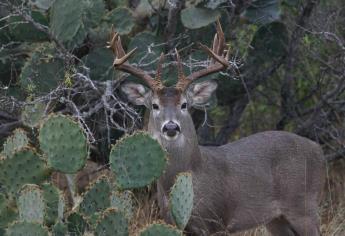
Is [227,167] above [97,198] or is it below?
below

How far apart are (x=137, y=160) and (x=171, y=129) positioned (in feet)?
3.62

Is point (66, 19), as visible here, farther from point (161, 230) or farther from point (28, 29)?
point (161, 230)

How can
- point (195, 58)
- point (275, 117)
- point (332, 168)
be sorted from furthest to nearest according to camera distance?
1. point (275, 117)
2. point (332, 168)
3. point (195, 58)

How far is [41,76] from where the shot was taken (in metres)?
7.11

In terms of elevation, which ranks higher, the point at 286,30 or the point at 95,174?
the point at 286,30

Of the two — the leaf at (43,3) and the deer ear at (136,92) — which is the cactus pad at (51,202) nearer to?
the deer ear at (136,92)

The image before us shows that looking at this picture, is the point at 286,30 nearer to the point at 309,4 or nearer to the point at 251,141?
the point at 309,4

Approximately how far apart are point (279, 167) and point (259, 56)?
1.62 meters

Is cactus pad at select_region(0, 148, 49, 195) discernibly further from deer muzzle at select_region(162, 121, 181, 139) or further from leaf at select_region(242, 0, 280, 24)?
leaf at select_region(242, 0, 280, 24)

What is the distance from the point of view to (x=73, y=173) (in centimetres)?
517

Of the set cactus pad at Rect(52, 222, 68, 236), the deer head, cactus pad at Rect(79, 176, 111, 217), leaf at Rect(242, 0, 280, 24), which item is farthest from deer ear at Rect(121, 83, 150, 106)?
cactus pad at Rect(52, 222, 68, 236)

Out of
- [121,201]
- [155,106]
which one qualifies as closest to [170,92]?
[155,106]

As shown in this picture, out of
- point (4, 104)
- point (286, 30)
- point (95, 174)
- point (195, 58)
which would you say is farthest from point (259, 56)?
point (4, 104)

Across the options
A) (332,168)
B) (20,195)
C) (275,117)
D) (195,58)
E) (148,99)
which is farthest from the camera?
(275,117)
